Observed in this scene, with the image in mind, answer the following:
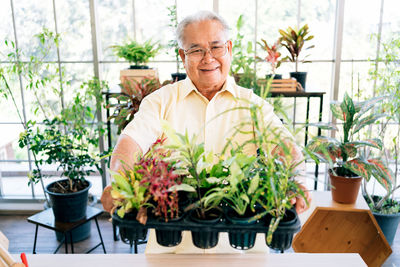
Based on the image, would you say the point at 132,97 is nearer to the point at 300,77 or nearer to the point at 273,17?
the point at 300,77

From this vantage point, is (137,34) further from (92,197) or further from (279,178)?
(279,178)

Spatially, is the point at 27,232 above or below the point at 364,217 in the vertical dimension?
below

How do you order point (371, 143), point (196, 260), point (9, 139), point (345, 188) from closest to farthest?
1. point (196, 260)
2. point (371, 143)
3. point (345, 188)
4. point (9, 139)

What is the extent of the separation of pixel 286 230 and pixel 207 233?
0.23 m

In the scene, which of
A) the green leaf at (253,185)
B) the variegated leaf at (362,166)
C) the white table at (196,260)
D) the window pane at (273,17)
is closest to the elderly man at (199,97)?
the white table at (196,260)

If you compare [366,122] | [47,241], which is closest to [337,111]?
[366,122]

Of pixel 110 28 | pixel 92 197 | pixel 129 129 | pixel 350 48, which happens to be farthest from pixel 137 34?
pixel 129 129

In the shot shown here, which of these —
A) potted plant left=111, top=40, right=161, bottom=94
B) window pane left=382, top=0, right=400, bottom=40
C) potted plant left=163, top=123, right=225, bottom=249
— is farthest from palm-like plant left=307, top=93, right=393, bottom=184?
potted plant left=163, top=123, right=225, bottom=249

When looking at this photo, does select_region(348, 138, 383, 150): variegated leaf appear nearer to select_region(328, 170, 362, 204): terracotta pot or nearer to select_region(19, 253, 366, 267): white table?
select_region(328, 170, 362, 204): terracotta pot

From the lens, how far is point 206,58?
1642 mm

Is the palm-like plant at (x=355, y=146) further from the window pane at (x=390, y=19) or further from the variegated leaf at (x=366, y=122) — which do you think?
the window pane at (x=390, y=19)

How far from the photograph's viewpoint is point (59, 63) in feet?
11.9

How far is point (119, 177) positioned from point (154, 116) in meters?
0.73

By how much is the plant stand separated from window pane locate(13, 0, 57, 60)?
10.0 feet
